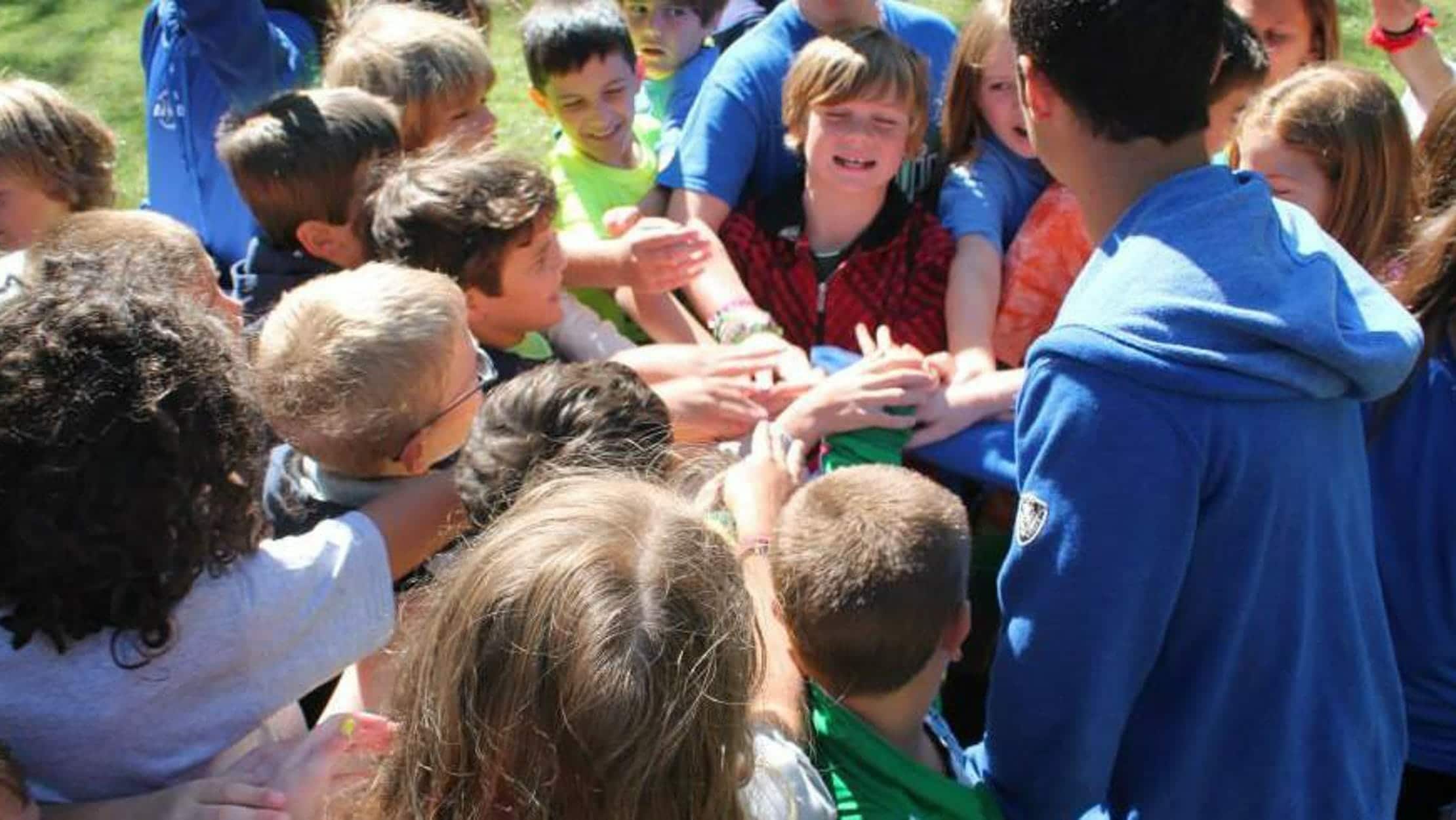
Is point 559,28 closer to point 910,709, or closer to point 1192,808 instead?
point 910,709

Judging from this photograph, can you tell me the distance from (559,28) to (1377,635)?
2613mm

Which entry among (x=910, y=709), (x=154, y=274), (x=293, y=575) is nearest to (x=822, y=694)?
(x=910, y=709)

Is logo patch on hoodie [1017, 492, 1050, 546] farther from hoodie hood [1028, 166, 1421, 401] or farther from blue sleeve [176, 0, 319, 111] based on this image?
blue sleeve [176, 0, 319, 111]

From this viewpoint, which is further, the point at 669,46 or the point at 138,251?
the point at 669,46

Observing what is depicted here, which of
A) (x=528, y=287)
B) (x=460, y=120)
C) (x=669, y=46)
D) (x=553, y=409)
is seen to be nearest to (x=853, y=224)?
(x=528, y=287)

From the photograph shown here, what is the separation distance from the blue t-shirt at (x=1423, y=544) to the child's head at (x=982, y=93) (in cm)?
116

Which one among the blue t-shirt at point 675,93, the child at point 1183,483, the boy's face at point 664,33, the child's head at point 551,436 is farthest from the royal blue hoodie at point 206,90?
the child at point 1183,483

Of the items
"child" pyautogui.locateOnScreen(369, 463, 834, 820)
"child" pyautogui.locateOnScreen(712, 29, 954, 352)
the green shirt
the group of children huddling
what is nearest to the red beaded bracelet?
the group of children huddling

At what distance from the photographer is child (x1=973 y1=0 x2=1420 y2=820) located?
1524 mm

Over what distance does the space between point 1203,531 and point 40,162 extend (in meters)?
2.71

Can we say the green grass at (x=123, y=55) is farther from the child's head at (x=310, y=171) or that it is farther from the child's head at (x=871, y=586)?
the child's head at (x=871, y=586)

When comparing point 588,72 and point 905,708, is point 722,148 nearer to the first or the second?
point 588,72

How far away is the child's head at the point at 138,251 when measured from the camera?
195 centimetres

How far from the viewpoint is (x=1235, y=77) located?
115 inches
